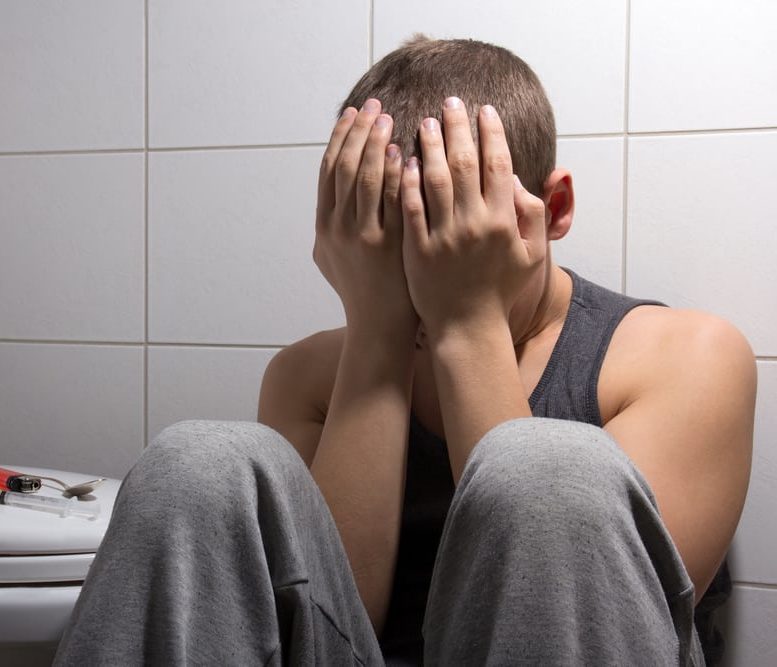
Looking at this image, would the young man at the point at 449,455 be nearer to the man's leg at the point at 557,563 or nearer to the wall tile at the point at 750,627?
the man's leg at the point at 557,563

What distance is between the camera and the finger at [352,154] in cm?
80

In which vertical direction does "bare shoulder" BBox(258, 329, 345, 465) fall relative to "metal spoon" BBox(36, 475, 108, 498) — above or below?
above

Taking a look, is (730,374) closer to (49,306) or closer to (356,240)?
(356,240)

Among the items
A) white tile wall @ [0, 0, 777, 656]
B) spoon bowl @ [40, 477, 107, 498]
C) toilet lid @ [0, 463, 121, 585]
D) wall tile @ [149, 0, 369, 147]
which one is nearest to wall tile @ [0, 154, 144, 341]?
white tile wall @ [0, 0, 777, 656]

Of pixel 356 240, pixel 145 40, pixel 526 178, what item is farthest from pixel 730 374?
pixel 145 40

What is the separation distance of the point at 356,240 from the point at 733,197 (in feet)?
1.75

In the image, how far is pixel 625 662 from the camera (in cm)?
47

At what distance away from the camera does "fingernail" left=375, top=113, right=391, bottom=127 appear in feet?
2.60

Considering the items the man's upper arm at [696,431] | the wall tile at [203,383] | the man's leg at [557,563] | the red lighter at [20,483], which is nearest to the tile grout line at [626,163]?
the man's upper arm at [696,431]

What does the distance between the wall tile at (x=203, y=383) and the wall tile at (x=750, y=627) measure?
2.26 ft

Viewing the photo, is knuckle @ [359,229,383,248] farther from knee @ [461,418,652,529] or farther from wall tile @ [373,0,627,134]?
wall tile @ [373,0,627,134]

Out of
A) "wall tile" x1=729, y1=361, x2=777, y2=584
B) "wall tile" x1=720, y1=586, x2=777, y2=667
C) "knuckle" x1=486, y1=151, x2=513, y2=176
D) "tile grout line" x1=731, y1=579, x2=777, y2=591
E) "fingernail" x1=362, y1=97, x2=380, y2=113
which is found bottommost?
"wall tile" x1=720, y1=586, x2=777, y2=667

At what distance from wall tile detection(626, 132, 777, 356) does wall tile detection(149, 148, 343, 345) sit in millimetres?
426

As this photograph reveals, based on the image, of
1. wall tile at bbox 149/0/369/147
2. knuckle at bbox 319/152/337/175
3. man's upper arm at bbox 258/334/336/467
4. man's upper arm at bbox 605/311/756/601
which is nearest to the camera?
man's upper arm at bbox 605/311/756/601
